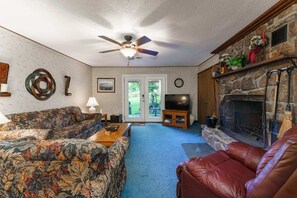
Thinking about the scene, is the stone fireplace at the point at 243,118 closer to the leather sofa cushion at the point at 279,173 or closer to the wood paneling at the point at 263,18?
the wood paneling at the point at 263,18

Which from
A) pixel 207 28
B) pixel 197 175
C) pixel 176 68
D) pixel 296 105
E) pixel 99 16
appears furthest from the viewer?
pixel 176 68

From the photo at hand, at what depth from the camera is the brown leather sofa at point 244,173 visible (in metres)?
0.84

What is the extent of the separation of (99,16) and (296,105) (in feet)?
9.27

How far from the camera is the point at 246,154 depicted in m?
1.63

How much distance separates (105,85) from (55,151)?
5.38 m

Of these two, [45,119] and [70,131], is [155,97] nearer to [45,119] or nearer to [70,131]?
[70,131]

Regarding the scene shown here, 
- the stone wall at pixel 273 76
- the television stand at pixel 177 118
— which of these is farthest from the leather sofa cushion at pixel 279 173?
the television stand at pixel 177 118

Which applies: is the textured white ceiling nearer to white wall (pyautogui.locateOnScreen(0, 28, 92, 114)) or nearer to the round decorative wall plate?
white wall (pyautogui.locateOnScreen(0, 28, 92, 114))

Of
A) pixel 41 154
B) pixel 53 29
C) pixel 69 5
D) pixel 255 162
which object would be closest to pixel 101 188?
pixel 41 154

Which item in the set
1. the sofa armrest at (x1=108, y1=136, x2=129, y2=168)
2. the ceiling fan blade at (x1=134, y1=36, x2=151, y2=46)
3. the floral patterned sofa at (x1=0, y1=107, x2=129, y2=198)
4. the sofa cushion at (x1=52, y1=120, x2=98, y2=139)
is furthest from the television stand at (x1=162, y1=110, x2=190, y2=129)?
the floral patterned sofa at (x1=0, y1=107, x2=129, y2=198)

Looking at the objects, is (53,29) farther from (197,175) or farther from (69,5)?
(197,175)

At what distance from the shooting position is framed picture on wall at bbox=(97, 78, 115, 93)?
6.23 metres

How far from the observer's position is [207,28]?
2.64m

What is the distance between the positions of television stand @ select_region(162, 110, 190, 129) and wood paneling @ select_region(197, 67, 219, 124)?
0.66 meters
